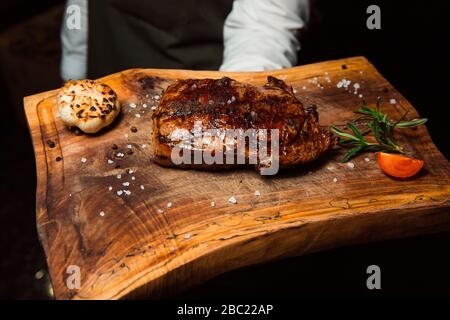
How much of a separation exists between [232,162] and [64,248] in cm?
93

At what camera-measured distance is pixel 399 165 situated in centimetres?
251

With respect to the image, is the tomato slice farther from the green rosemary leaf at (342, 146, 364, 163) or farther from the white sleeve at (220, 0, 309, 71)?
the white sleeve at (220, 0, 309, 71)

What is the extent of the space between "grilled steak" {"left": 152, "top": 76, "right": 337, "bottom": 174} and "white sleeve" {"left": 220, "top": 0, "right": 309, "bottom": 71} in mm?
740

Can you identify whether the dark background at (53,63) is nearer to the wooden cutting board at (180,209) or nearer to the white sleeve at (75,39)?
the white sleeve at (75,39)

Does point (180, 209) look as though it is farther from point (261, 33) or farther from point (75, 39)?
point (75, 39)

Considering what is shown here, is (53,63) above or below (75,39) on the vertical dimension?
below

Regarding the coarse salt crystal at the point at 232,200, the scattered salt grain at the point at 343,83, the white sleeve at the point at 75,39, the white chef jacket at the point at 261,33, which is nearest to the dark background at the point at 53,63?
the white chef jacket at the point at 261,33

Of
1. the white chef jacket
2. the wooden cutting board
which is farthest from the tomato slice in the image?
the white chef jacket

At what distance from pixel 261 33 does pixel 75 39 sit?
4.99 ft

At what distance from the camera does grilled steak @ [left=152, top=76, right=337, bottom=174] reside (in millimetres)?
2424

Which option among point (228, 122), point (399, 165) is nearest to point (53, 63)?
point (228, 122)

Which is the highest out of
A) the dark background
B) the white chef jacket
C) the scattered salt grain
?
the white chef jacket

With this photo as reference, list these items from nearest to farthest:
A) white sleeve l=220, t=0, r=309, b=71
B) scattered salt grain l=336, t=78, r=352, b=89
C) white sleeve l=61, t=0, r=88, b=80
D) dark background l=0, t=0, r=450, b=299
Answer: scattered salt grain l=336, t=78, r=352, b=89, white sleeve l=220, t=0, r=309, b=71, white sleeve l=61, t=0, r=88, b=80, dark background l=0, t=0, r=450, b=299

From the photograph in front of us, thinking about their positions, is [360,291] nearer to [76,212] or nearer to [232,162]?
[232,162]
